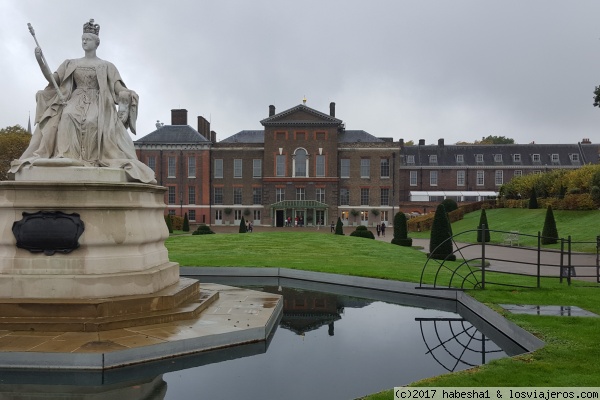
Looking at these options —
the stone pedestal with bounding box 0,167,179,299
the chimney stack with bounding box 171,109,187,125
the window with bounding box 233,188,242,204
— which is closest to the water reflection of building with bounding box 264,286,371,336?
the stone pedestal with bounding box 0,167,179,299

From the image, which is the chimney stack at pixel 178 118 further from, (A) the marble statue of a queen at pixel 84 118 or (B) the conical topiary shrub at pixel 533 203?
(A) the marble statue of a queen at pixel 84 118

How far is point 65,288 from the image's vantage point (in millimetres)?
7258

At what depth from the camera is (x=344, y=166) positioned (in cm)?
5712

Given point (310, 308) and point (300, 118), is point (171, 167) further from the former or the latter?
point (310, 308)

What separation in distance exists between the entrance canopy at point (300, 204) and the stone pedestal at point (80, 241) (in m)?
47.7

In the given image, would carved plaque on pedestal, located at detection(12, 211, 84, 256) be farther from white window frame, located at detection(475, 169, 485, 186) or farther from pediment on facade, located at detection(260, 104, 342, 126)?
white window frame, located at detection(475, 169, 485, 186)

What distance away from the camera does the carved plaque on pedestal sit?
289 inches

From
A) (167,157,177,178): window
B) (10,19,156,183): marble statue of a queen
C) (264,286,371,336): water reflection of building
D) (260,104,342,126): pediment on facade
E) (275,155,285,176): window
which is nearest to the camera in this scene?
(10,19,156,183): marble statue of a queen

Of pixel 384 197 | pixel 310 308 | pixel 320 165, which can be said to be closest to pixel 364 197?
pixel 384 197

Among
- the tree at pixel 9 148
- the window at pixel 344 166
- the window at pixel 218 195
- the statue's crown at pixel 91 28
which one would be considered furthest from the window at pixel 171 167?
the statue's crown at pixel 91 28

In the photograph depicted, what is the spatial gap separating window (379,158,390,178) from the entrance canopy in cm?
761

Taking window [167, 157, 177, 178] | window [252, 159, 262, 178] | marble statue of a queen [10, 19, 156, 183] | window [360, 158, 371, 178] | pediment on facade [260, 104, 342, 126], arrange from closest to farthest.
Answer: marble statue of a queen [10, 19, 156, 183] < pediment on facade [260, 104, 342, 126] < window [360, 158, 371, 178] < window [167, 157, 177, 178] < window [252, 159, 262, 178]

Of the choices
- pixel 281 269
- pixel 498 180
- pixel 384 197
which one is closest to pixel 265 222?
pixel 384 197

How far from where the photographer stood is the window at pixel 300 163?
56.4 metres
